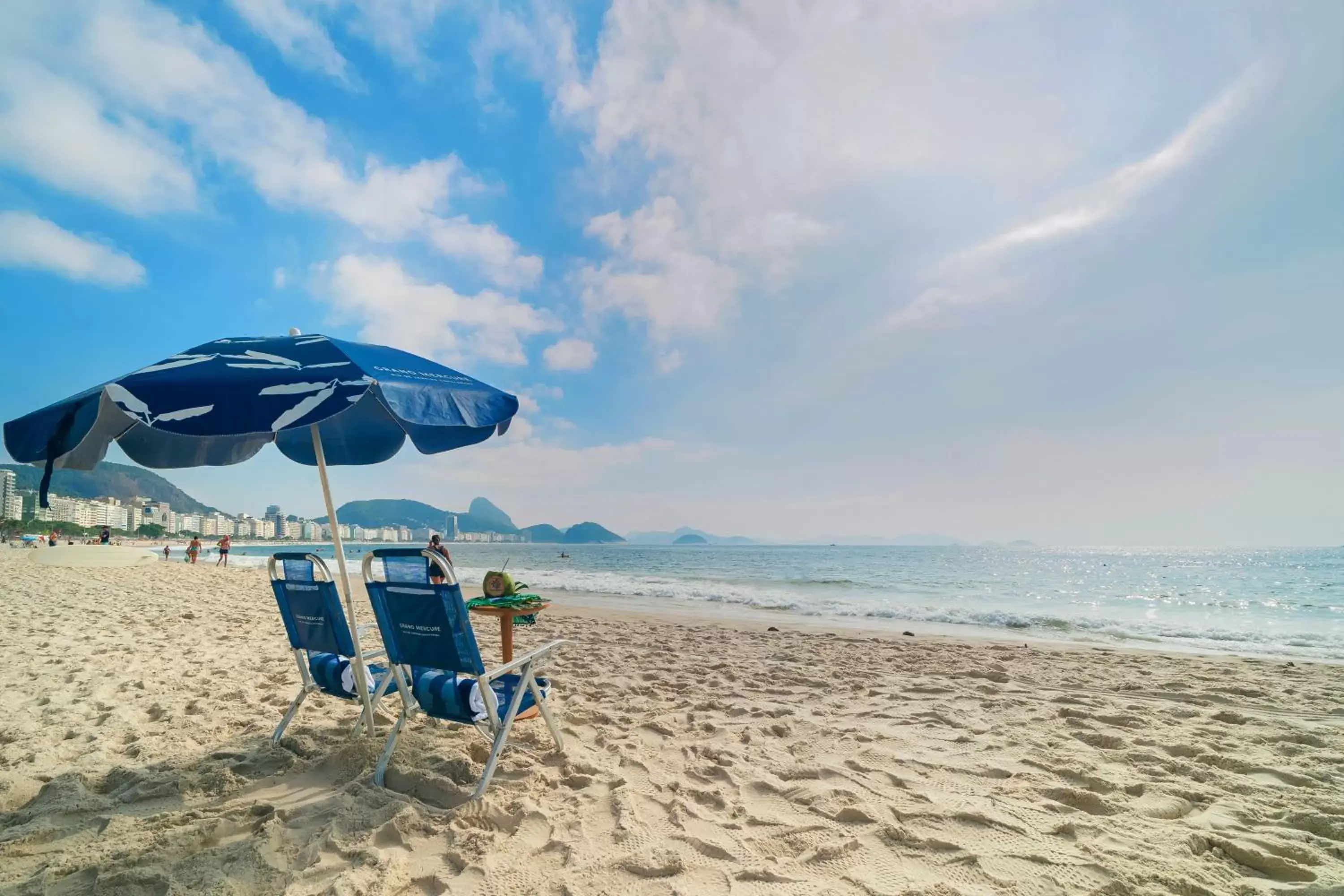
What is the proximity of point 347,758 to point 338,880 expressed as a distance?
1.23 meters

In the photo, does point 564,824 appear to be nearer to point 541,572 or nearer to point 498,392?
point 498,392

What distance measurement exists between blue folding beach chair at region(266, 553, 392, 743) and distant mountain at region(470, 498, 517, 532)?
452 ft

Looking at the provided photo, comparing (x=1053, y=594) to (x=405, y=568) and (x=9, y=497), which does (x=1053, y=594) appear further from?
(x=9, y=497)

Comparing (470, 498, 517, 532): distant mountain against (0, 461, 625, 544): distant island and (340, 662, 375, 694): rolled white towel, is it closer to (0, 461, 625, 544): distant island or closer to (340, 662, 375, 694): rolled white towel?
(0, 461, 625, 544): distant island

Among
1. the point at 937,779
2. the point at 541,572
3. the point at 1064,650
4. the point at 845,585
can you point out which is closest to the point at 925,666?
the point at 1064,650

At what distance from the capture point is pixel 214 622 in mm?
8250

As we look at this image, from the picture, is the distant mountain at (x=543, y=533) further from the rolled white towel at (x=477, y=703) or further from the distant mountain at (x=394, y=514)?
the rolled white towel at (x=477, y=703)

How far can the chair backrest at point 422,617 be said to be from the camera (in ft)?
9.26

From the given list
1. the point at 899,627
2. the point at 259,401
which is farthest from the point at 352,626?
the point at 899,627

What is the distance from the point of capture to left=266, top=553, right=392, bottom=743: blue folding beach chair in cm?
329

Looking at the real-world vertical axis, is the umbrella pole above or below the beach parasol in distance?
below

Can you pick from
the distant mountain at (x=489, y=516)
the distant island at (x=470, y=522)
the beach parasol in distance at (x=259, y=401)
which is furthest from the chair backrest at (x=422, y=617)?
the distant mountain at (x=489, y=516)

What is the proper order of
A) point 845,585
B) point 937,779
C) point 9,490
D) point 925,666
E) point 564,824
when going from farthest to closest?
point 9,490 < point 845,585 < point 925,666 < point 937,779 < point 564,824

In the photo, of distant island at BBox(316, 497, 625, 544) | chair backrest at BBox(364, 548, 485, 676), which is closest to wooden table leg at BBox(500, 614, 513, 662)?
chair backrest at BBox(364, 548, 485, 676)
